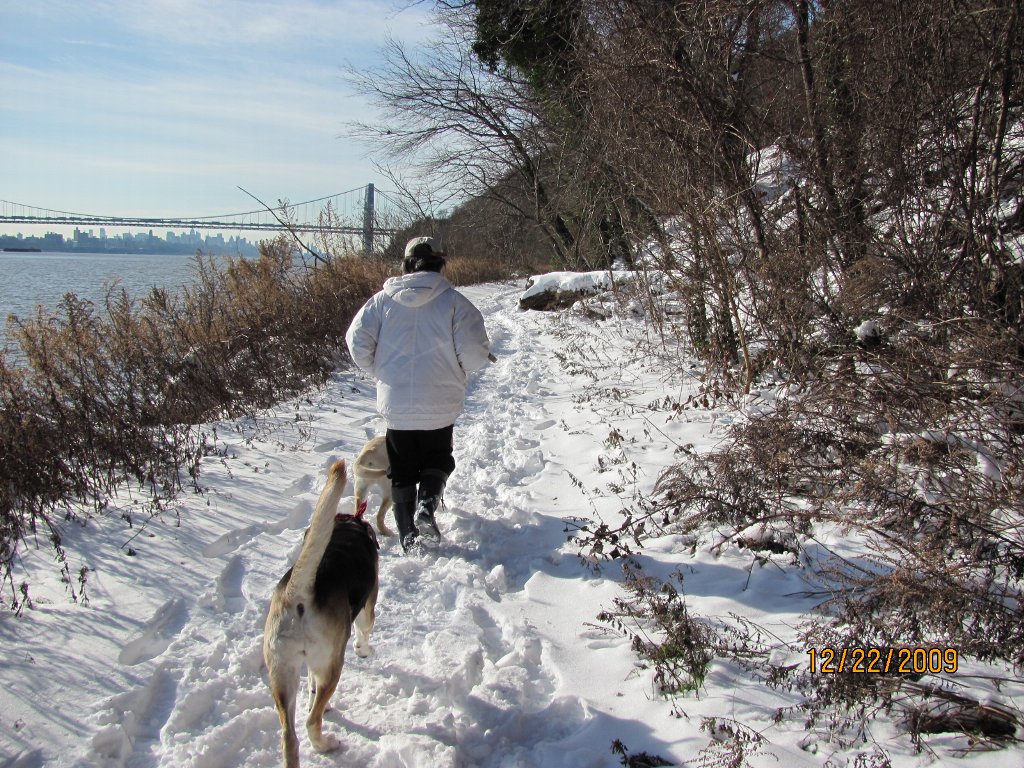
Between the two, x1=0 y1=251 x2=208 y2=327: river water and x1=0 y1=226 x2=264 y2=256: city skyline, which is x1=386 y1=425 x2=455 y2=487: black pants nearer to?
x1=0 y1=251 x2=208 y2=327: river water

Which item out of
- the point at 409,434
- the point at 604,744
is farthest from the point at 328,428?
the point at 604,744

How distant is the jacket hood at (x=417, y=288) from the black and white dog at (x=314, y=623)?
1782mm

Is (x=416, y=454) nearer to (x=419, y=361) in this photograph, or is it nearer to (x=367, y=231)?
(x=419, y=361)

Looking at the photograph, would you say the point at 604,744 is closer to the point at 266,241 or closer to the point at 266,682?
the point at 266,682

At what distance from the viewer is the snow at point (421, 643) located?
2.36 meters

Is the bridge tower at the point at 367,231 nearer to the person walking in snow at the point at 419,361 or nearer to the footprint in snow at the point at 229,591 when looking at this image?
the person walking in snow at the point at 419,361

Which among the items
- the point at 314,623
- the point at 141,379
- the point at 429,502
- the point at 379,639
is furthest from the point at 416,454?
the point at 141,379

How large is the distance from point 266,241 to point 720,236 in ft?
26.6

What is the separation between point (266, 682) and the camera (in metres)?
2.80

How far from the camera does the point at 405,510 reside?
A: 4.20 m
